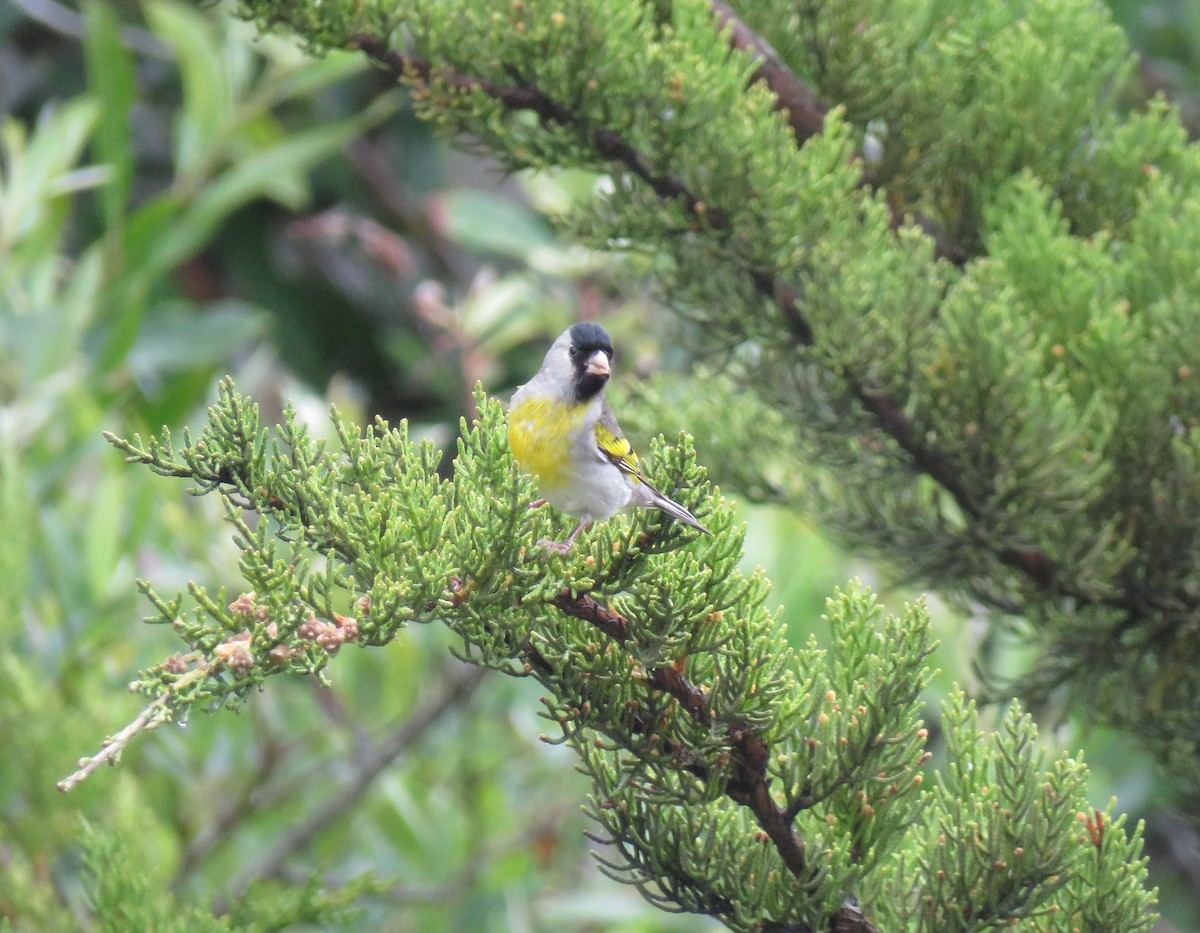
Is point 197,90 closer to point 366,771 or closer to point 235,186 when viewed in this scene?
point 235,186

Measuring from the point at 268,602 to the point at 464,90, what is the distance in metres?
0.76

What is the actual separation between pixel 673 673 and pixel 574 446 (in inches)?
14.3

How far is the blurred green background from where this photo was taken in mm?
1909

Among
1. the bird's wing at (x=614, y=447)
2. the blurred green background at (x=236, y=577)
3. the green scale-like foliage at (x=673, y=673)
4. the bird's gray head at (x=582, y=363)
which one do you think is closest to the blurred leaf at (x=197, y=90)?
the blurred green background at (x=236, y=577)

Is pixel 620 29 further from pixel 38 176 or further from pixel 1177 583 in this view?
pixel 38 176

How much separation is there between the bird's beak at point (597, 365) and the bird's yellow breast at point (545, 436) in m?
0.08

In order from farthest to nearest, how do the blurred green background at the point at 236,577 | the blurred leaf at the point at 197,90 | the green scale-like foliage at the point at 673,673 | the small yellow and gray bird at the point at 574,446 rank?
the blurred leaf at the point at 197,90
the blurred green background at the point at 236,577
the small yellow and gray bird at the point at 574,446
the green scale-like foliage at the point at 673,673

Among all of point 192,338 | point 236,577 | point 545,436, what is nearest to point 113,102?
point 192,338

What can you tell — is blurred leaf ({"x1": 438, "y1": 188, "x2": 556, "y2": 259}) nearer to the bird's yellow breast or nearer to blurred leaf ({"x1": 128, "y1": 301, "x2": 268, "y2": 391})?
blurred leaf ({"x1": 128, "y1": 301, "x2": 268, "y2": 391})

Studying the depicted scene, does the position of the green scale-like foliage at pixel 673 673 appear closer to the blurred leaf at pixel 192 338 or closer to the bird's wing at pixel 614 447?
the bird's wing at pixel 614 447

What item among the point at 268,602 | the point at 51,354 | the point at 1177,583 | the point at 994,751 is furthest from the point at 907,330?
the point at 51,354

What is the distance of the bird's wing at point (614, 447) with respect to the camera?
4.31 feet

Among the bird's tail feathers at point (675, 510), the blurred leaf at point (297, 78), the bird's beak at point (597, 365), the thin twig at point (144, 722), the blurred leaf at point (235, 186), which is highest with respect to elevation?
the blurred leaf at point (297, 78)

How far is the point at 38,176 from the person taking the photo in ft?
7.97
